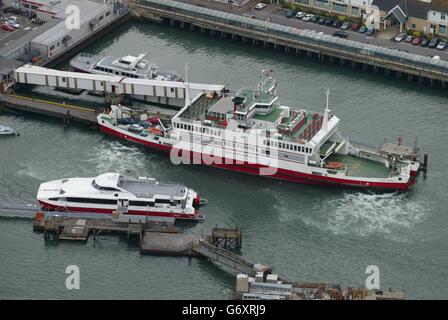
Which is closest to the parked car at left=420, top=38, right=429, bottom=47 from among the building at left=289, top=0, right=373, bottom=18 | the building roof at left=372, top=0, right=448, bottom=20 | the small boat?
the building roof at left=372, top=0, right=448, bottom=20

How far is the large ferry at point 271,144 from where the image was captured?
132 metres

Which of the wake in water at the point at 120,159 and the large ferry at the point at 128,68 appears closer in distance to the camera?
the wake in water at the point at 120,159

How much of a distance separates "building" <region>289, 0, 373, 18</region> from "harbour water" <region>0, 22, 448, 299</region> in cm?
1034

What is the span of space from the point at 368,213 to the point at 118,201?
24145mm

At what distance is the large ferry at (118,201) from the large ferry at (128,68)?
26.3 meters

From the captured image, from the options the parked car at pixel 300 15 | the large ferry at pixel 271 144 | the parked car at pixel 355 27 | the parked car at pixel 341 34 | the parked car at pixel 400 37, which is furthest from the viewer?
the parked car at pixel 300 15

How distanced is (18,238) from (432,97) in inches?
2098

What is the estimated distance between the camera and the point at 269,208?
127688 mm

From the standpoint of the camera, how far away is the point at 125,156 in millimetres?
136750

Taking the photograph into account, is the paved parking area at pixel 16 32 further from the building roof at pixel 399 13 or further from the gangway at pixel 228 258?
the gangway at pixel 228 258

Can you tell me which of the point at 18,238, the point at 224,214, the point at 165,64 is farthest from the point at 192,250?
the point at 165,64

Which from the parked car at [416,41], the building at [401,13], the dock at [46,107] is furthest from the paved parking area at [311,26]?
the dock at [46,107]

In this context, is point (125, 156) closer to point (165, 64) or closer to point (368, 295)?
point (165, 64)

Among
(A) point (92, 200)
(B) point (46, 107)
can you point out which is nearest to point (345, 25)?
(B) point (46, 107)
